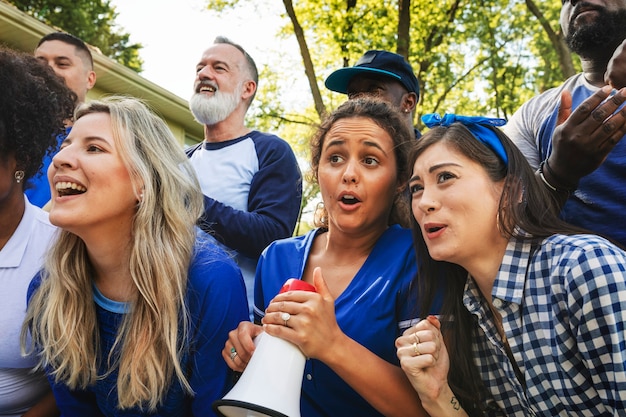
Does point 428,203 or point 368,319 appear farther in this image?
point 368,319

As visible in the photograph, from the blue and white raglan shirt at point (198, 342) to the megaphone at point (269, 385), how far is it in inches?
23.6

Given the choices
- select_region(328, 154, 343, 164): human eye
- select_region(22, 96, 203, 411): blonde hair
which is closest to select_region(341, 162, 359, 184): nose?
select_region(328, 154, 343, 164): human eye

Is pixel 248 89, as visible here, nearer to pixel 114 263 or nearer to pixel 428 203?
pixel 114 263

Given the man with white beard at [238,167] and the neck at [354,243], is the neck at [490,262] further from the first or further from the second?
the man with white beard at [238,167]

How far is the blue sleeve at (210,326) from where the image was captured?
248 cm

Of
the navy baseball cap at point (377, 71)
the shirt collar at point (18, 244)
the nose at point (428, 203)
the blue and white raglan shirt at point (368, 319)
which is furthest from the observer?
the navy baseball cap at point (377, 71)

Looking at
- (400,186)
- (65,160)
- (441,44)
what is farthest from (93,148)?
(441,44)

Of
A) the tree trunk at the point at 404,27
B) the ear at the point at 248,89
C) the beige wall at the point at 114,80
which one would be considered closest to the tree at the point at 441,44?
the tree trunk at the point at 404,27

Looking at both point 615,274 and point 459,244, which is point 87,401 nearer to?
point 459,244

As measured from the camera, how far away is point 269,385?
1.76m

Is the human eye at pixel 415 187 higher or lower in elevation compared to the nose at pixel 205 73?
lower

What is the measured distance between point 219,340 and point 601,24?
8.82 feet

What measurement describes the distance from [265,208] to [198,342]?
1311 mm

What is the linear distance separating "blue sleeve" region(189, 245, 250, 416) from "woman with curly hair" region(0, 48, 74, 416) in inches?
36.8
